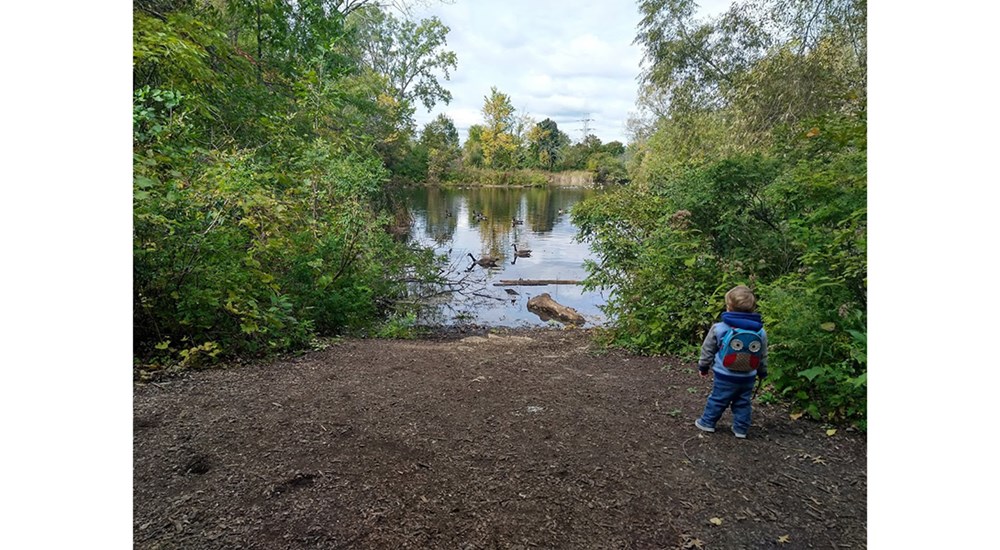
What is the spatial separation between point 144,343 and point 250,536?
2.50 meters

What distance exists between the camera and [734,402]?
277 cm

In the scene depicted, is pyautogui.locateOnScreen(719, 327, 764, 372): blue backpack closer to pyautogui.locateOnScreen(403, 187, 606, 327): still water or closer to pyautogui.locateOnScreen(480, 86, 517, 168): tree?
pyautogui.locateOnScreen(403, 187, 606, 327): still water

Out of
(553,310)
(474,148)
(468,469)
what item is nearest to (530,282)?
(553,310)

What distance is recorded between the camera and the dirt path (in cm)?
181

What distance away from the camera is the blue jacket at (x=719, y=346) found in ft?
8.98

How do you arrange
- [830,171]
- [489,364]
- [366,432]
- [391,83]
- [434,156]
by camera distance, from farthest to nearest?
[434,156] → [391,83] → [489,364] → [830,171] → [366,432]

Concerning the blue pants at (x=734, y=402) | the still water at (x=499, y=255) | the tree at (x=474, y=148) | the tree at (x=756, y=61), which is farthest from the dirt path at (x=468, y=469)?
the tree at (x=474, y=148)

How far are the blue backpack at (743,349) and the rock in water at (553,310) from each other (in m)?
6.44

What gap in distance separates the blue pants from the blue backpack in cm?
9

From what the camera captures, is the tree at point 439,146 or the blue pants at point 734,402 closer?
the blue pants at point 734,402

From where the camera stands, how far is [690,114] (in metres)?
11.4

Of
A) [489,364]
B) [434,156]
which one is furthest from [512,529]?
[434,156]

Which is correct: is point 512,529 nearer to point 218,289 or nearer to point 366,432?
point 366,432

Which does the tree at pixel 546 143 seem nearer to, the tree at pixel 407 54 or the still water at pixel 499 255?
the still water at pixel 499 255
